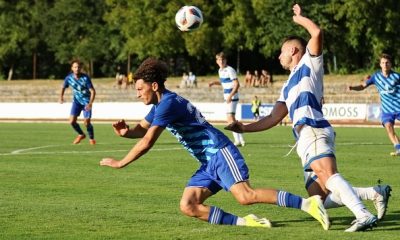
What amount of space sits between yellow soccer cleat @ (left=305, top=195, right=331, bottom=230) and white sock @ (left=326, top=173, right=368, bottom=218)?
7.8 inches

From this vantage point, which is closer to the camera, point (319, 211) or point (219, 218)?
point (319, 211)

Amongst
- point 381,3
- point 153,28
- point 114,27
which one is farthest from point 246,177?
point 114,27

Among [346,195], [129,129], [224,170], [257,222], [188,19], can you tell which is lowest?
[257,222]

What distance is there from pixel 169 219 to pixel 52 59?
88429 millimetres

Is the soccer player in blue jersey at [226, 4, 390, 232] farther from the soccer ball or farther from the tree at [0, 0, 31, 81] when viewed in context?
the tree at [0, 0, 31, 81]

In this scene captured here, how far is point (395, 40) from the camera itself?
69625mm

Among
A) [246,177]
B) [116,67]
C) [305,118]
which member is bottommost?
[116,67]

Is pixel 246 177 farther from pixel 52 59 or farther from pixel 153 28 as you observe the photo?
pixel 52 59

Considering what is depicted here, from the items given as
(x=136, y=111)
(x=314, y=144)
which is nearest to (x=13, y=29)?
(x=136, y=111)

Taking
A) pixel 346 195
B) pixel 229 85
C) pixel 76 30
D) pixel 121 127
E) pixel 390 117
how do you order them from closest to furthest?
pixel 346 195 → pixel 121 127 → pixel 390 117 → pixel 229 85 → pixel 76 30

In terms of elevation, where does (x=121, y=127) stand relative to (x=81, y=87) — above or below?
above

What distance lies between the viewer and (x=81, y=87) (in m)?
25.5

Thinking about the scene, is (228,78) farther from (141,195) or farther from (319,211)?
(319,211)

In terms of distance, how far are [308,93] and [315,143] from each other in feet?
1.78
